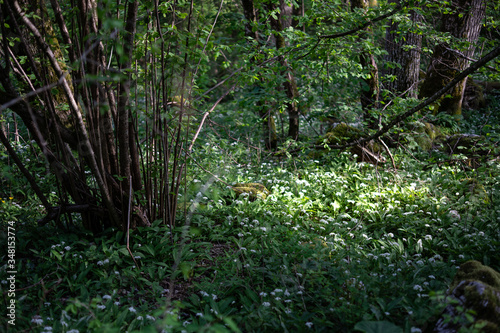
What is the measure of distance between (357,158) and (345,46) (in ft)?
7.98

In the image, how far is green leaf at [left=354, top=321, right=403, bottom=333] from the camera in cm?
190

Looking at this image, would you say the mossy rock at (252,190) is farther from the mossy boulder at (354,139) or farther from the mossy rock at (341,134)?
the mossy rock at (341,134)

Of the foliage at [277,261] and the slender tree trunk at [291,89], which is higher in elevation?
the slender tree trunk at [291,89]

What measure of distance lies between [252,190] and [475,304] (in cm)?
313

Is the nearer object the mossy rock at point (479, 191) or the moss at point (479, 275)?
the moss at point (479, 275)

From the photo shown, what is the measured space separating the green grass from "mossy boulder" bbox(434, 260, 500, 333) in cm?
11

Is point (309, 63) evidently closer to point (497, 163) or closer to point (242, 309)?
point (497, 163)

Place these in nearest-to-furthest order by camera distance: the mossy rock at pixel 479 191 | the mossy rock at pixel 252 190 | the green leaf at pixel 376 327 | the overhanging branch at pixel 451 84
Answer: the green leaf at pixel 376 327 → the overhanging branch at pixel 451 84 → the mossy rock at pixel 479 191 → the mossy rock at pixel 252 190

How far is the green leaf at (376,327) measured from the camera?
1.90 meters

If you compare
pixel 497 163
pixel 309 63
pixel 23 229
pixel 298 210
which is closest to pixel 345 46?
pixel 309 63

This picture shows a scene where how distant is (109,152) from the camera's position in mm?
3207

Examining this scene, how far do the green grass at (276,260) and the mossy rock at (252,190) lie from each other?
0.53 ft

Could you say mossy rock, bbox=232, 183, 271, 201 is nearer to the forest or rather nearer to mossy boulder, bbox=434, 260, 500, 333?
the forest

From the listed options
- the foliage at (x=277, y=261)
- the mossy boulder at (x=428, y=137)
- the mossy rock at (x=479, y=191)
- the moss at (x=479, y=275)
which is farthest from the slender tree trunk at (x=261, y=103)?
the moss at (x=479, y=275)
